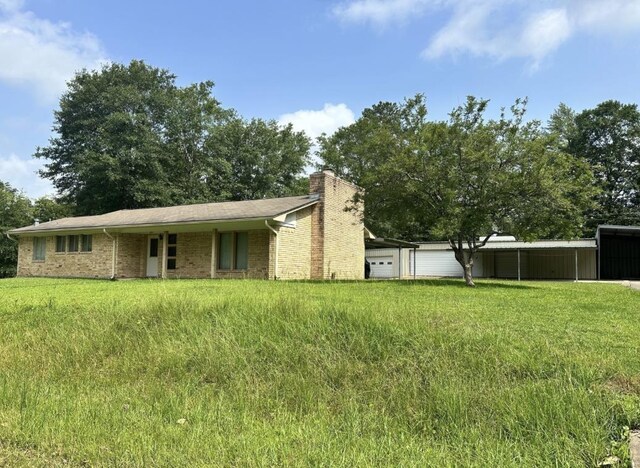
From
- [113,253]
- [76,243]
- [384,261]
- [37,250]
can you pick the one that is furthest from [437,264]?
[37,250]

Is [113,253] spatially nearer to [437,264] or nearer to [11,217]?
[11,217]

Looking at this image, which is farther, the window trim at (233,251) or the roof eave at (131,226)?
the window trim at (233,251)

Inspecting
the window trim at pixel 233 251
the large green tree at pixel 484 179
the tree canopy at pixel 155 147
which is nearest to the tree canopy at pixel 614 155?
the tree canopy at pixel 155 147

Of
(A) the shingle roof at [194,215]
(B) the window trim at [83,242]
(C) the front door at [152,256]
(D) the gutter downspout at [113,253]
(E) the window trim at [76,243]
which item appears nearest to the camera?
(A) the shingle roof at [194,215]

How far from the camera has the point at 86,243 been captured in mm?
23812

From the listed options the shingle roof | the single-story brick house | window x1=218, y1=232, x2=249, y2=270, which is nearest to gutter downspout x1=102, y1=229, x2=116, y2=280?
the single-story brick house

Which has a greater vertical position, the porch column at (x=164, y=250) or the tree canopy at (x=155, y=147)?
the tree canopy at (x=155, y=147)

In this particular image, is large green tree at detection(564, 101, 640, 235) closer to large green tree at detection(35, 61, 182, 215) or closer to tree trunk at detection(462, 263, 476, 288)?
tree trunk at detection(462, 263, 476, 288)

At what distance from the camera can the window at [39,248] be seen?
2533 cm

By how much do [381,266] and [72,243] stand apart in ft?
57.6

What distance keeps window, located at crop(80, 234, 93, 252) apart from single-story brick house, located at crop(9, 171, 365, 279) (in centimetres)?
5

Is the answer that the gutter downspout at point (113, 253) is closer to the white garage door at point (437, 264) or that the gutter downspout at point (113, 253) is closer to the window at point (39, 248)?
the window at point (39, 248)

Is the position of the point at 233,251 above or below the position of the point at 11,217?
below

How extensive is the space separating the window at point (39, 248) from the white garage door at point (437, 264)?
22341 mm
